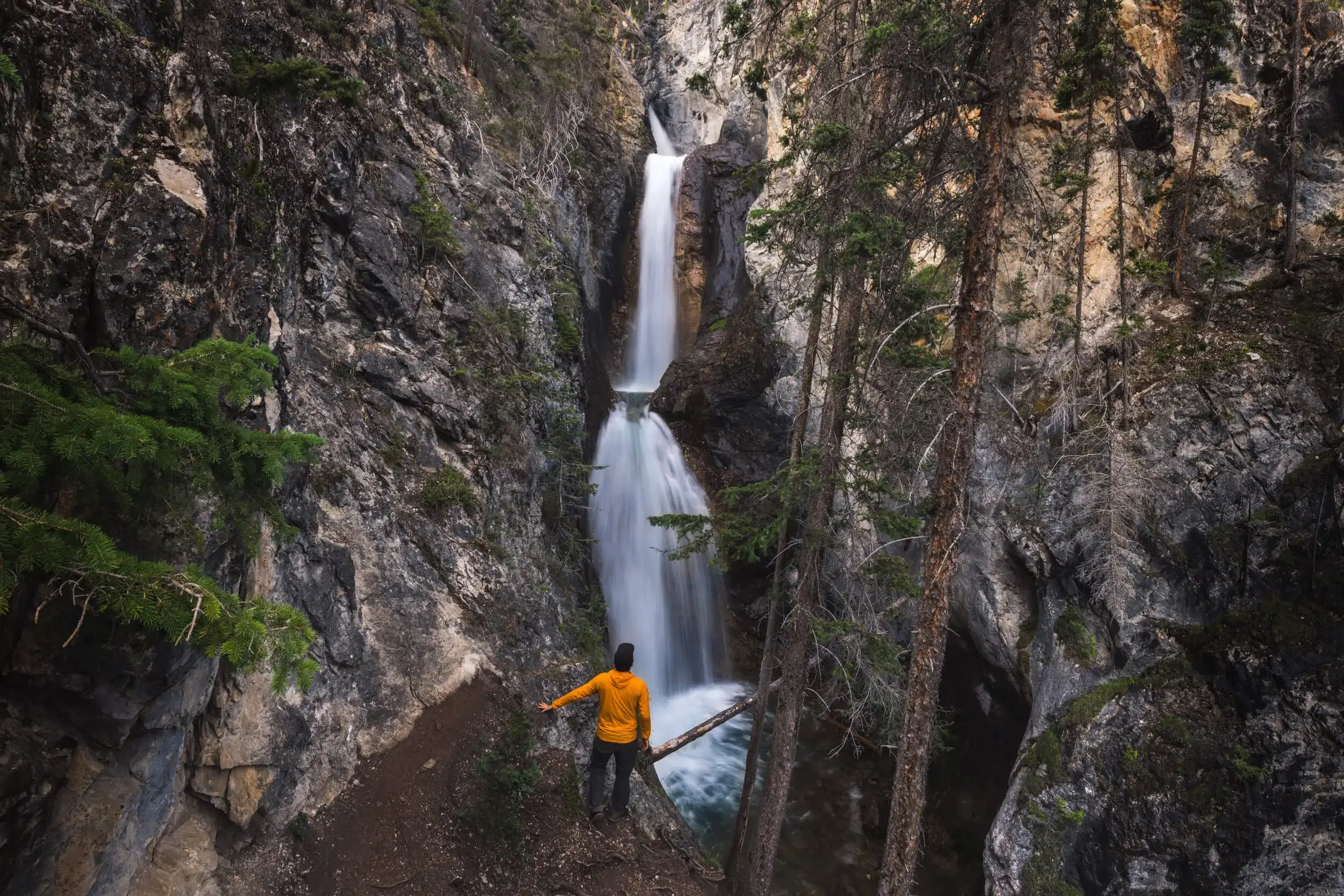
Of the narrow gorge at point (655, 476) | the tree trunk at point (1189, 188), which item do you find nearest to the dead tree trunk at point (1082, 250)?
the narrow gorge at point (655, 476)

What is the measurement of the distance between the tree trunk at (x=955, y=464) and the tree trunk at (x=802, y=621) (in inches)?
93.8

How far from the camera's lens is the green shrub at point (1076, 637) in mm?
9055

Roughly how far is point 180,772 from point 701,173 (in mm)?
20985

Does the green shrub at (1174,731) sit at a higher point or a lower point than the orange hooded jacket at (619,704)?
lower

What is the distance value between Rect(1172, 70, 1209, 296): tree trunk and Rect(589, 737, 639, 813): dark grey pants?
1102cm

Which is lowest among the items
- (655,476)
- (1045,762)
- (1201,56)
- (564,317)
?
(1045,762)

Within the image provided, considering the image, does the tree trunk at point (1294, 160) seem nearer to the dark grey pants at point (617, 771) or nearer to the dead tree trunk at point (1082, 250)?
the dead tree trunk at point (1082, 250)

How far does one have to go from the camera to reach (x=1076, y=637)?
30.5 ft

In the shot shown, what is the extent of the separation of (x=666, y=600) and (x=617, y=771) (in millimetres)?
7660

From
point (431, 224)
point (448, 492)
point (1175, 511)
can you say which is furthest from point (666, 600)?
point (1175, 511)

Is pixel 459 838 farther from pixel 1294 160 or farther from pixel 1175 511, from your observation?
pixel 1294 160

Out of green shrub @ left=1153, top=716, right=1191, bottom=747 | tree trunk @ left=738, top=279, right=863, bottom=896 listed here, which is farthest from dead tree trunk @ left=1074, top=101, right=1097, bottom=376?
green shrub @ left=1153, top=716, right=1191, bottom=747

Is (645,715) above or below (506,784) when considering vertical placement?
above

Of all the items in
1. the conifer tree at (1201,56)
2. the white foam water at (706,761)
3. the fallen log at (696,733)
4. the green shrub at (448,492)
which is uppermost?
the conifer tree at (1201,56)
